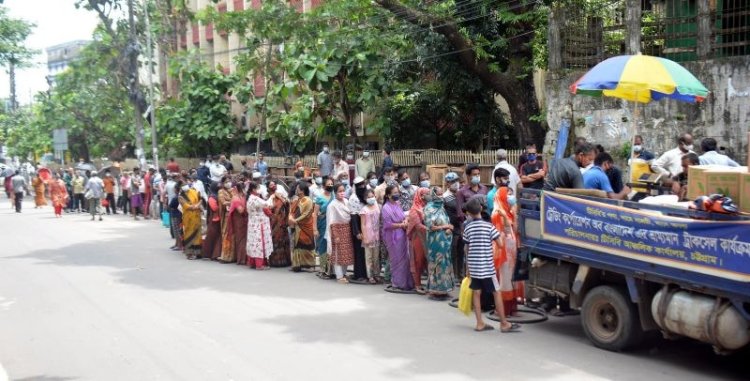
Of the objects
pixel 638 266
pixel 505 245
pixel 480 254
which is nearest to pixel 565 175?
pixel 505 245

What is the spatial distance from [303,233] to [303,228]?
9 cm

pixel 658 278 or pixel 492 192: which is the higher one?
pixel 492 192

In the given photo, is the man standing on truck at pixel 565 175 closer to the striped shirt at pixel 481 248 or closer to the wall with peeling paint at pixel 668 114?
the striped shirt at pixel 481 248

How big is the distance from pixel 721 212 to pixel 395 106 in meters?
17.0

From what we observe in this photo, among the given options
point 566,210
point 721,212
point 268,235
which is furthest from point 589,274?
point 268,235

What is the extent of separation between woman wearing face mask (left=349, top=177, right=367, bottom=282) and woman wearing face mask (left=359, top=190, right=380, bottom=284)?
0.36 feet

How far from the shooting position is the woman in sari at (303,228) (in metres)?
13.1

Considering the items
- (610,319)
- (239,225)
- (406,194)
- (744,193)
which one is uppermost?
(744,193)

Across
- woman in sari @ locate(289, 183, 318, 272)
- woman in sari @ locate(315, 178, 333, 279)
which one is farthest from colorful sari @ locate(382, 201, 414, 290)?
woman in sari @ locate(289, 183, 318, 272)

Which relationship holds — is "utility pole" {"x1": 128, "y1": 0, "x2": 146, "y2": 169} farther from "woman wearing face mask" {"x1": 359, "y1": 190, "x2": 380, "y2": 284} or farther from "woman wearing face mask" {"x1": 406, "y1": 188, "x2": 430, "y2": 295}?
"woman wearing face mask" {"x1": 406, "y1": 188, "x2": 430, "y2": 295}

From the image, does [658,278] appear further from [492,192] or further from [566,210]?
[492,192]

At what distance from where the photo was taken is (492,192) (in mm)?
10008

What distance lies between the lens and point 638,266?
277 inches

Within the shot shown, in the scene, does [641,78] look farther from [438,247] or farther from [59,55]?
[59,55]
